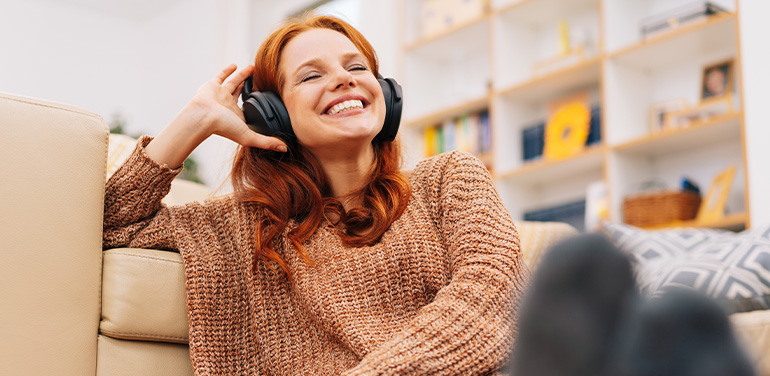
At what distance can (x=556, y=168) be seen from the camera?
340cm

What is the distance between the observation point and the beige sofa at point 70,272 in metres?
1.07

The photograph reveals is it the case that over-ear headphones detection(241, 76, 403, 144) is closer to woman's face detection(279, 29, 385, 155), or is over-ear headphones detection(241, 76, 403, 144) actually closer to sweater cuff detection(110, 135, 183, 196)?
woman's face detection(279, 29, 385, 155)

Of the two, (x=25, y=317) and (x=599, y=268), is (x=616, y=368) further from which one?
(x=25, y=317)

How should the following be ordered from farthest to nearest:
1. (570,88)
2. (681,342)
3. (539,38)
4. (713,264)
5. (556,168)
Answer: (539,38)
(570,88)
(556,168)
(713,264)
(681,342)

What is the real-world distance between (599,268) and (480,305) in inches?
23.7

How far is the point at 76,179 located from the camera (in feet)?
3.82

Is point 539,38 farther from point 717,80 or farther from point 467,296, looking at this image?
point 467,296

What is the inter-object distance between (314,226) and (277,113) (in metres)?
0.22

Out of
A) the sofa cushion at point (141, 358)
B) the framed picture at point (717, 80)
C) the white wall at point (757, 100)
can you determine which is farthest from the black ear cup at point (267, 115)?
the framed picture at point (717, 80)

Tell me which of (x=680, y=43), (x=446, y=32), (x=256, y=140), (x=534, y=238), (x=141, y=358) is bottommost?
(x=141, y=358)

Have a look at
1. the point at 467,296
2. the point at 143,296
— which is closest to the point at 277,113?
the point at 143,296

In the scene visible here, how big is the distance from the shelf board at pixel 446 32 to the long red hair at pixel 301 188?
7.59 feet

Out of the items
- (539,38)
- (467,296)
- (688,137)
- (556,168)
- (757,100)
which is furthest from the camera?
(539,38)

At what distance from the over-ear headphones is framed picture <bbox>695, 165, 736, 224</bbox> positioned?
1795 mm
